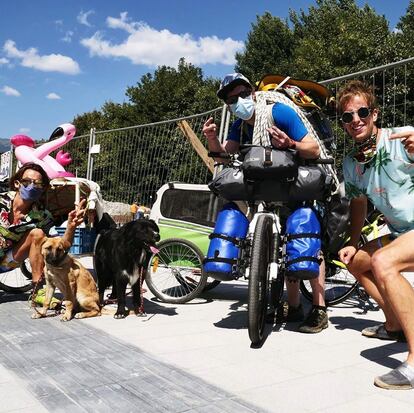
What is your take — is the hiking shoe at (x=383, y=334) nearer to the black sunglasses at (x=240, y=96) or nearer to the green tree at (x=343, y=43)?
the black sunglasses at (x=240, y=96)

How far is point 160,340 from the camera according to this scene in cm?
365

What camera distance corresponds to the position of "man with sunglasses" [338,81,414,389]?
2.70 m

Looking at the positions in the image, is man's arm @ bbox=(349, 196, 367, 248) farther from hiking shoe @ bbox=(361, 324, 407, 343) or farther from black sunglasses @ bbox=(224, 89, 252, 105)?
black sunglasses @ bbox=(224, 89, 252, 105)

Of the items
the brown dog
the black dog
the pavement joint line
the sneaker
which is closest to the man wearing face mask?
the sneaker

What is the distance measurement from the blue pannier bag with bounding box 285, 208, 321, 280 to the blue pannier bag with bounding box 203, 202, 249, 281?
0.36 metres

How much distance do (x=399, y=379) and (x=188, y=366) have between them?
1.22 m

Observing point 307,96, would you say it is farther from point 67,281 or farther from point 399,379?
point 67,281

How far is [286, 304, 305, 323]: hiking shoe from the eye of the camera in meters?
4.33

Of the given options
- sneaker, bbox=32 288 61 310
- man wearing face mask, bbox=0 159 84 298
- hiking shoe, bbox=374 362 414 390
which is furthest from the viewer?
man wearing face mask, bbox=0 159 84 298

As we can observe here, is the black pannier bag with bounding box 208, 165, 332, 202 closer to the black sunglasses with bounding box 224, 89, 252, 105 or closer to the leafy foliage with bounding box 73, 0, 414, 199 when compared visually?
the black sunglasses with bounding box 224, 89, 252, 105

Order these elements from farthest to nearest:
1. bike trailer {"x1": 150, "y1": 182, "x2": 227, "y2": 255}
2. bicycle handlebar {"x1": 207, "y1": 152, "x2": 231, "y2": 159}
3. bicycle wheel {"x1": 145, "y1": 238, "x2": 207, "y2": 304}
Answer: bike trailer {"x1": 150, "y1": 182, "x2": 227, "y2": 255} → bicycle wheel {"x1": 145, "y1": 238, "x2": 207, "y2": 304} → bicycle handlebar {"x1": 207, "y1": 152, "x2": 231, "y2": 159}

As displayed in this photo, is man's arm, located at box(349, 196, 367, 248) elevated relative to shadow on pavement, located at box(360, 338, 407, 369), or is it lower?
elevated

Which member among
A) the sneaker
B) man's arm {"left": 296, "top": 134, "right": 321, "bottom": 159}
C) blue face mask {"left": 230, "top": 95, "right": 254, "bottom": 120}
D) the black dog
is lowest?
the sneaker

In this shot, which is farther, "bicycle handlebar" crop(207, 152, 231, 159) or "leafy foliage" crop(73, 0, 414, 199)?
"leafy foliage" crop(73, 0, 414, 199)
